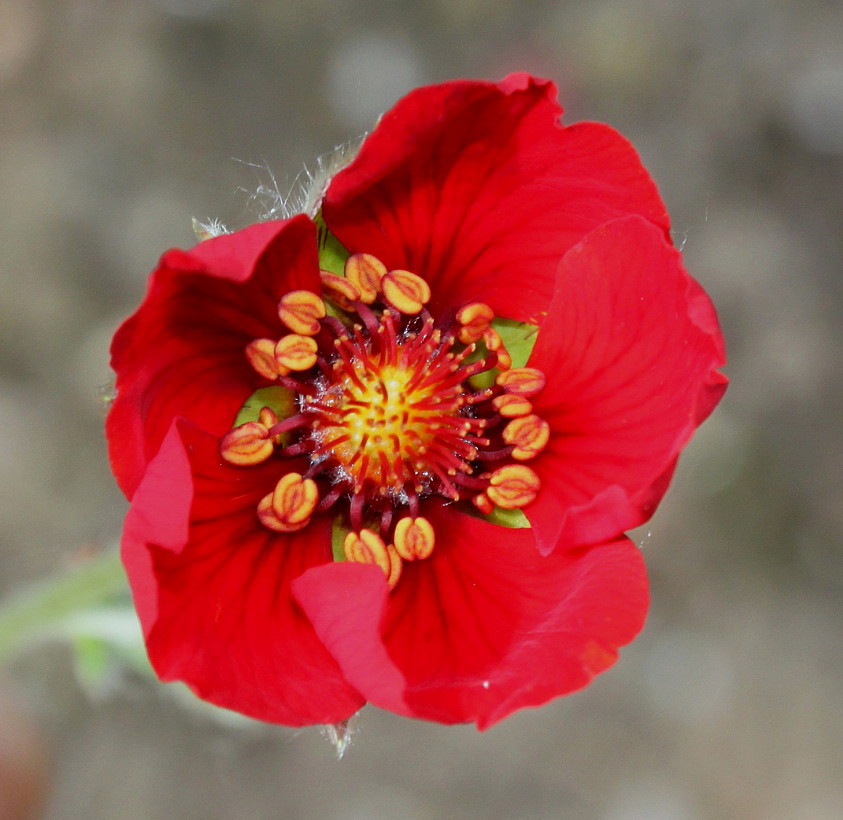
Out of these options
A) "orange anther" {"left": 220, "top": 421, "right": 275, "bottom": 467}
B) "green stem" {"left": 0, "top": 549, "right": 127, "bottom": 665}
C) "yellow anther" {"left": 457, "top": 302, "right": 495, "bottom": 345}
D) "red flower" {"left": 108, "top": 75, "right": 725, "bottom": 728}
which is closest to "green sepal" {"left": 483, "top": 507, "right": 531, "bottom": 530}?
"red flower" {"left": 108, "top": 75, "right": 725, "bottom": 728}

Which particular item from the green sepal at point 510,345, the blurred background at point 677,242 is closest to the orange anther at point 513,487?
the green sepal at point 510,345

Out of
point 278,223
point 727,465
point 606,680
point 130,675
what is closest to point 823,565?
point 727,465

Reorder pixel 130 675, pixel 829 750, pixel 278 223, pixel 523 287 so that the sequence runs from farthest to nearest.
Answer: pixel 829 750 < pixel 130 675 < pixel 523 287 < pixel 278 223

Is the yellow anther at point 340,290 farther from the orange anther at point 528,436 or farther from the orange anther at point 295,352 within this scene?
the orange anther at point 528,436

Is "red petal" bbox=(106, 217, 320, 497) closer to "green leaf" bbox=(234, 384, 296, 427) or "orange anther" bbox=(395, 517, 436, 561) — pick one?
"green leaf" bbox=(234, 384, 296, 427)

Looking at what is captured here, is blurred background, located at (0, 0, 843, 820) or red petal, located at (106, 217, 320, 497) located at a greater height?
red petal, located at (106, 217, 320, 497)

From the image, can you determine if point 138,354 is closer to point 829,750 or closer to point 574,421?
point 574,421

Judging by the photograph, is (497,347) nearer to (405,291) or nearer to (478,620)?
(405,291)

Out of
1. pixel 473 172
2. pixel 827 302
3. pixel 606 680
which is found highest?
pixel 473 172
